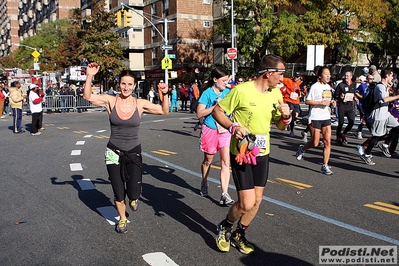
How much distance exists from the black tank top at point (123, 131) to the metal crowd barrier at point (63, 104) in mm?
24314

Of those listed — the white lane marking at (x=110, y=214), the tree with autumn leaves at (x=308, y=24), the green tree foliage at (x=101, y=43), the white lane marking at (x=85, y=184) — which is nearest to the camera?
the white lane marking at (x=110, y=214)

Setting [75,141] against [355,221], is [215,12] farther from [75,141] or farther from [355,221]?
[355,221]

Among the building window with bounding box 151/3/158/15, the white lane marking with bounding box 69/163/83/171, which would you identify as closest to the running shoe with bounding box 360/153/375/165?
the white lane marking with bounding box 69/163/83/171

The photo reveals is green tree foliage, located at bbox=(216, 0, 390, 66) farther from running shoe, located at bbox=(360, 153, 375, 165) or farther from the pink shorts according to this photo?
the pink shorts

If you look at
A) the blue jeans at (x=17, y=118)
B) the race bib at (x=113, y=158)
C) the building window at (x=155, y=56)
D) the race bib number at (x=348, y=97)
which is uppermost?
the building window at (x=155, y=56)

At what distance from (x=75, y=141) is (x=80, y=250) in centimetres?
953

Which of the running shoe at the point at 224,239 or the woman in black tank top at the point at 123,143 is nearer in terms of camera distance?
the running shoe at the point at 224,239

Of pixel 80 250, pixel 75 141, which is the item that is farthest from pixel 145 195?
pixel 75 141

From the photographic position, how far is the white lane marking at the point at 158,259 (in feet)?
13.7

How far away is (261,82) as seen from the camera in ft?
14.1

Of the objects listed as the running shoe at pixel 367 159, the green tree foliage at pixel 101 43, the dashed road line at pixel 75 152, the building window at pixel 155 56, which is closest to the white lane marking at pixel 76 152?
the dashed road line at pixel 75 152

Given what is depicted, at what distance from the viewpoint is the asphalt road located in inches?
175

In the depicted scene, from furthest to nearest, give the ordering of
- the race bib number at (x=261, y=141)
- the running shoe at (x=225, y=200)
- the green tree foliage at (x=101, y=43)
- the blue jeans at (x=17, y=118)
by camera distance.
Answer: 1. the green tree foliage at (x=101, y=43)
2. the blue jeans at (x=17, y=118)
3. the running shoe at (x=225, y=200)
4. the race bib number at (x=261, y=141)

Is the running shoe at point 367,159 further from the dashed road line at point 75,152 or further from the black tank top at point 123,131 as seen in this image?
the dashed road line at point 75,152
